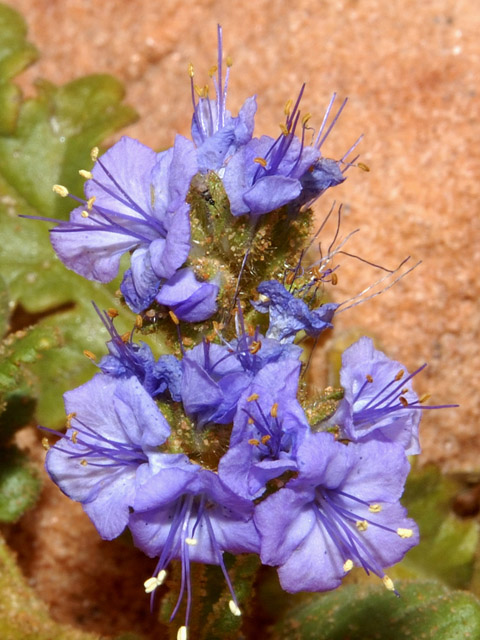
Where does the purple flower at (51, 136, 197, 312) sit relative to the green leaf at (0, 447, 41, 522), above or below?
above

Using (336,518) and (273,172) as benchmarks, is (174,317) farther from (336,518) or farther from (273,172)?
(336,518)

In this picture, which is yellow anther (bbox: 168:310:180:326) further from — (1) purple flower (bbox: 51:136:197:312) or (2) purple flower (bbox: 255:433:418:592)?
(2) purple flower (bbox: 255:433:418:592)

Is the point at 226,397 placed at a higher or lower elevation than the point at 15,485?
higher

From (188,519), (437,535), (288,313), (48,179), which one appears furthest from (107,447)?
(437,535)

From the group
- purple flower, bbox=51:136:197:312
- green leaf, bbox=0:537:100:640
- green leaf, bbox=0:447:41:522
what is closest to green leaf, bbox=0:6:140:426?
green leaf, bbox=0:447:41:522

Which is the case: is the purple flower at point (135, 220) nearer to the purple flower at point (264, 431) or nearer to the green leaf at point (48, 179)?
the purple flower at point (264, 431)

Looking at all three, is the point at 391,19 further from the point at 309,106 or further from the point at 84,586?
the point at 84,586

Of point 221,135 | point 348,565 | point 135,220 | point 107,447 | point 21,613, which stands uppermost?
point 221,135
